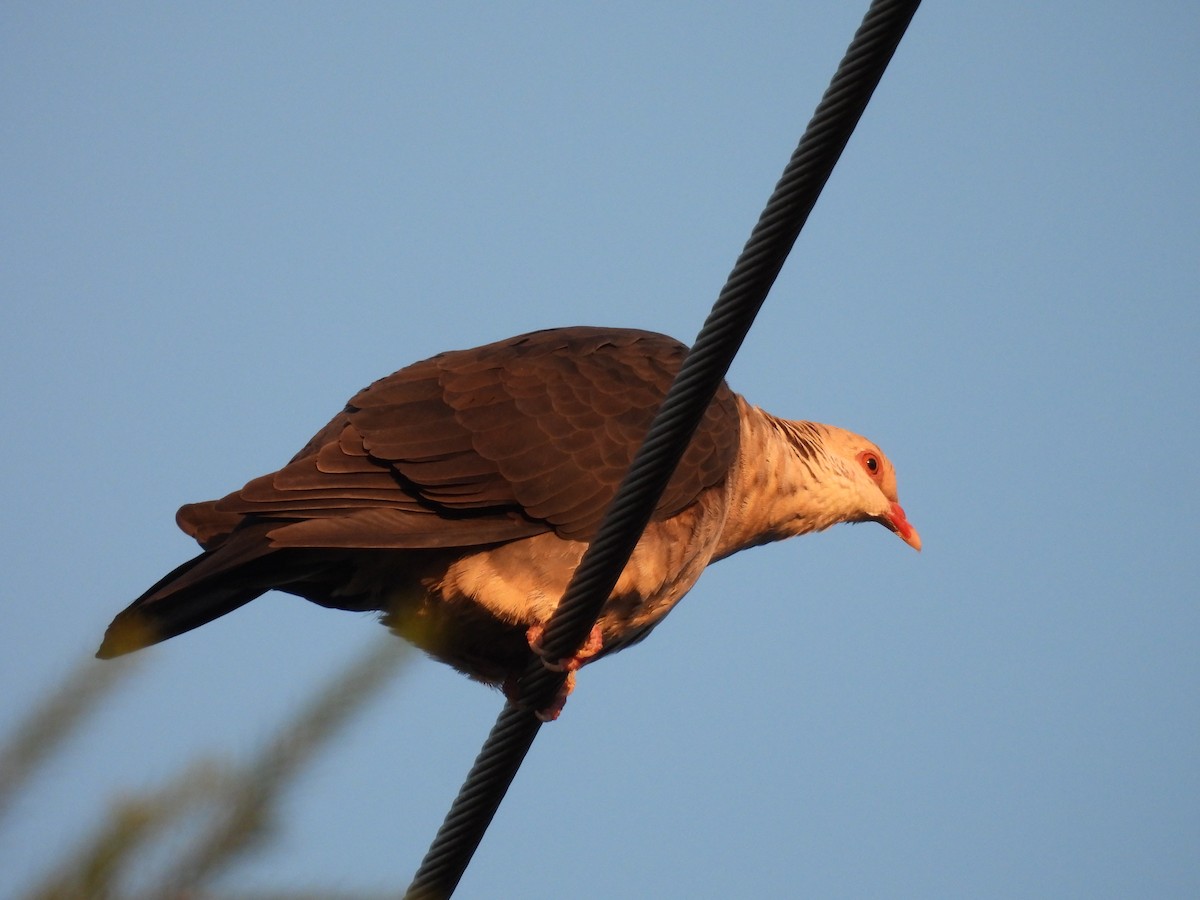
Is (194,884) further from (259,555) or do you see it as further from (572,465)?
(572,465)

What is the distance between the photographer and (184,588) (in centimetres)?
362

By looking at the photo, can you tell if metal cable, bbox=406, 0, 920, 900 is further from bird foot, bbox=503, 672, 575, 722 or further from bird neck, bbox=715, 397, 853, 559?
bird neck, bbox=715, 397, 853, 559

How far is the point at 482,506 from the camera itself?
429 cm

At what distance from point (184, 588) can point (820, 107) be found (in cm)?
220

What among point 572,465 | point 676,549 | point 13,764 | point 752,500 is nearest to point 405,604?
point 572,465

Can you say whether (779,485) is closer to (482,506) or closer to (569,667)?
(482,506)

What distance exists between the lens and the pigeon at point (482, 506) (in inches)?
153

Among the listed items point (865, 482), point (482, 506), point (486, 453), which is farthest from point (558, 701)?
point (865, 482)

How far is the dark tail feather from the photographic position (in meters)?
3.60

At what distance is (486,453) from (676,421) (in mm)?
1731

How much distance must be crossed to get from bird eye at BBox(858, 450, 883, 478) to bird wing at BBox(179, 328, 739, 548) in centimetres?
135

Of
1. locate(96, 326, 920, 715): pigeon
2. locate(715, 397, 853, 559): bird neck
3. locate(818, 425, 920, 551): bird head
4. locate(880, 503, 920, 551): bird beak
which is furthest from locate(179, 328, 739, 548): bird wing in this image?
locate(880, 503, 920, 551): bird beak

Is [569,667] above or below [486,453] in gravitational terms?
below

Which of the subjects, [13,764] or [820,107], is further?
[820,107]
